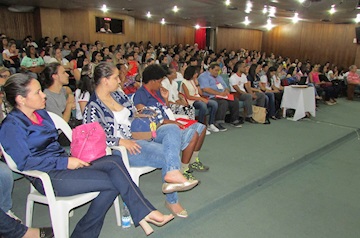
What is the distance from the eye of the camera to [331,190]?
8.87ft

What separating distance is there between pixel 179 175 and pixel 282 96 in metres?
4.47

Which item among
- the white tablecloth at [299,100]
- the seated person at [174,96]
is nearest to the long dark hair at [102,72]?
the seated person at [174,96]

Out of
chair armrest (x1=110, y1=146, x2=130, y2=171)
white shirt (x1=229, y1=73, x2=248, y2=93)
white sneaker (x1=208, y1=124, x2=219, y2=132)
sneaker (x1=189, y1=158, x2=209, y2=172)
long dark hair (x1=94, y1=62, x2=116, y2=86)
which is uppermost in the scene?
long dark hair (x1=94, y1=62, x2=116, y2=86)

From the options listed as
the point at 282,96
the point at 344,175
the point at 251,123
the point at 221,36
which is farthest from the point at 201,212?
the point at 221,36

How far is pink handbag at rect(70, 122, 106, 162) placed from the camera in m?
1.74

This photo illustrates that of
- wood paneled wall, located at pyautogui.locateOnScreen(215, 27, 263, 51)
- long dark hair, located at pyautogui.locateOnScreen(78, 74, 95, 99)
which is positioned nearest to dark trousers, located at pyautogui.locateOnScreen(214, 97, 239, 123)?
long dark hair, located at pyautogui.locateOnScreen(78, 74, 95, 99)

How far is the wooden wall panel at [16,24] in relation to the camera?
1058cm

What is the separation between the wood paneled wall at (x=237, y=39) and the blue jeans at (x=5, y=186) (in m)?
16.6

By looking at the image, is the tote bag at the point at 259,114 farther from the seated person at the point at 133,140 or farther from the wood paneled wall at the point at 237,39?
the wood paneled wall at the point at 237,39

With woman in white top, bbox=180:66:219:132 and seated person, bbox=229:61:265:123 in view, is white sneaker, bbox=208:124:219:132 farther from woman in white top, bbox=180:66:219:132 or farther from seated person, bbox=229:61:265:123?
seated person, bbox=229:61:265:123

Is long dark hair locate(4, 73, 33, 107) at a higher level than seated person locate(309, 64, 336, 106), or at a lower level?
higher

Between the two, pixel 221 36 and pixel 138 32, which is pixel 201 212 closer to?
pixel 138 32

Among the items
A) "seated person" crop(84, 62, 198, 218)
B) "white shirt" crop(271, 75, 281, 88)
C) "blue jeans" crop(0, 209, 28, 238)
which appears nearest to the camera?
"blue jeans" crop(0, 209, 28, 238)

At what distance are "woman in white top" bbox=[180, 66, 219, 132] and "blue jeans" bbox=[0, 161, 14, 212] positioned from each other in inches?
113
